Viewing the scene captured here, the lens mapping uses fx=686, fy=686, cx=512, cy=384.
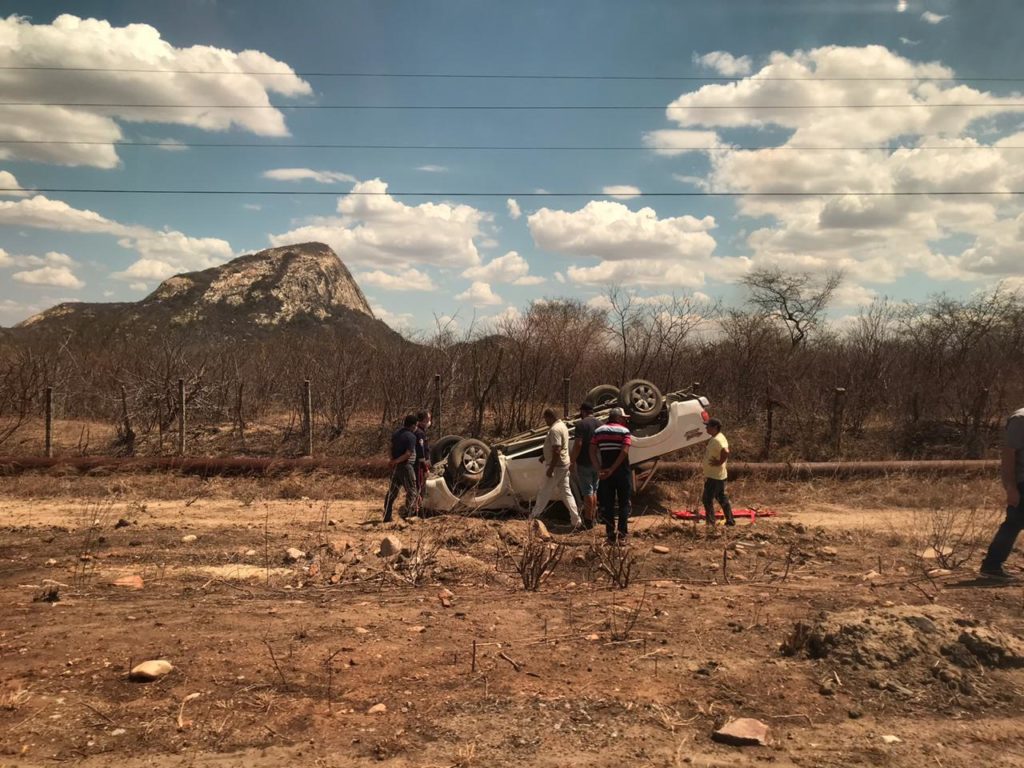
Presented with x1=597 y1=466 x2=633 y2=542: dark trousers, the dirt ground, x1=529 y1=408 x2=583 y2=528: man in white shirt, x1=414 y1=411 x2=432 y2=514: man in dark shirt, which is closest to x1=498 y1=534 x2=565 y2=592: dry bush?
the dirt ground

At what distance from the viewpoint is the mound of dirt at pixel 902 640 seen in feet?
13.7

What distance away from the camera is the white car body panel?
9.70 meters

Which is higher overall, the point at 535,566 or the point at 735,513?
the point at 535,566

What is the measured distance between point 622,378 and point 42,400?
15.0m

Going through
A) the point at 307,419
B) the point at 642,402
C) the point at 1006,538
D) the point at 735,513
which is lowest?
the point at 735,513

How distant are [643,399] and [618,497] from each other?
2101 millimetres

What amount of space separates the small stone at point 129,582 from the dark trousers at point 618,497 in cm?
513

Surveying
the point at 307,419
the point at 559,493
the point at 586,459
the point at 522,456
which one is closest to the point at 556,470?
the point at 559,493

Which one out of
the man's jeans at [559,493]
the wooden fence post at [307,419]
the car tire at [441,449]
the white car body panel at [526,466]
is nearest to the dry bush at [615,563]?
the man's jeans at [559,493]

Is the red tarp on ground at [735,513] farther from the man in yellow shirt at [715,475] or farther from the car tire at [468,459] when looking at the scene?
the car tire at [468,459]

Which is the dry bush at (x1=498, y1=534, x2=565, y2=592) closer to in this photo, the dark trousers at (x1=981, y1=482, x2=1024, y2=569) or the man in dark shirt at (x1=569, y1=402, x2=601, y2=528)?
the man in dark shirt at (x1=569, y1=402, x2=601, y2=528)

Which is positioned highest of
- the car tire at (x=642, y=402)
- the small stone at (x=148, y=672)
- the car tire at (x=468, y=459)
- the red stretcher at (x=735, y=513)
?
the car tire at (x=642, y=402)

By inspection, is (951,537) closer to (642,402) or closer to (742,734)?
(642,402)

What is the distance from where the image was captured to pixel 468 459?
9922 millimetres
